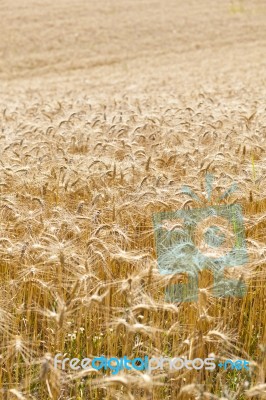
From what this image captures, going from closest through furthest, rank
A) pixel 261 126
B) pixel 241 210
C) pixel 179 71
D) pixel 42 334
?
pixel 42 334 < pixel 241 210 < pixel 261 126 < pixel 179 71

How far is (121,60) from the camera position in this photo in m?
26.3

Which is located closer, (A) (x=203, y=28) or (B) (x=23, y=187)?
(B) (x=23, y=187)

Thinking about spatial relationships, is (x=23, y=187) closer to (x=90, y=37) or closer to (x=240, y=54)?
(x=240, y=54)

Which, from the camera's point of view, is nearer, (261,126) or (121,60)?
(261,126)

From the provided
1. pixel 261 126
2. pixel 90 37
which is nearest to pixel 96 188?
pixel 261 126

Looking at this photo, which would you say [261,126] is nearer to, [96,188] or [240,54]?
[96,188]

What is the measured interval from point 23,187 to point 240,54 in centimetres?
2412

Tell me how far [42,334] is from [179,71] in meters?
19.9

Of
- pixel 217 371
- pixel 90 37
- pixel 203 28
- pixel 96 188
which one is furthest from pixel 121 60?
pixel 217 371

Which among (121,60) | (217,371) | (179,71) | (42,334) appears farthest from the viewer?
(121,60)

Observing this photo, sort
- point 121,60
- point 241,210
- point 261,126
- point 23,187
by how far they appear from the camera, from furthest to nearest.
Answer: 1. point 121,60
2. point 261,126
3. point 23,187
4. point 241,210

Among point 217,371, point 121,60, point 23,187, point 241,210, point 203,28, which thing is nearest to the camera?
point 217,371

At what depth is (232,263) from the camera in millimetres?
2781

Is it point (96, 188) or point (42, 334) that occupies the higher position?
point (96, 188)
